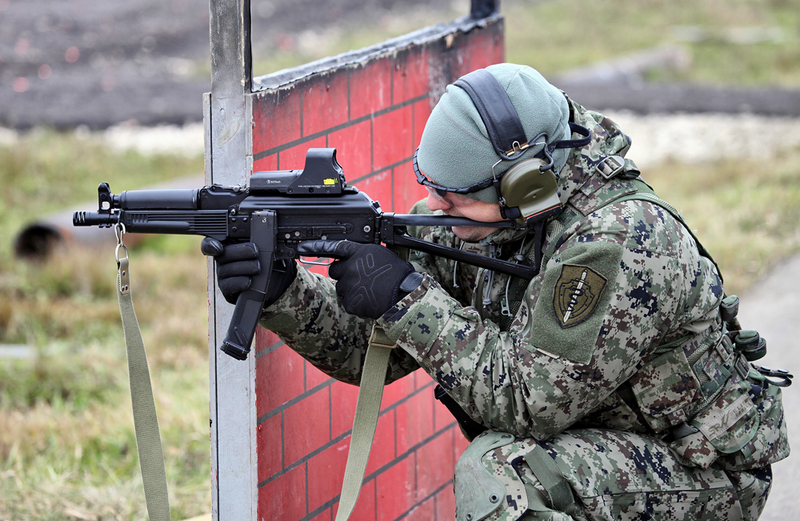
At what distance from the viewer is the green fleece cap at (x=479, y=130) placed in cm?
214

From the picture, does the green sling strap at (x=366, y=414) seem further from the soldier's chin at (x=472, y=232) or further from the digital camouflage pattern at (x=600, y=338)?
the soldier's chin at (x=472, y=232)

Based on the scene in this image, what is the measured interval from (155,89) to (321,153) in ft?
30.5

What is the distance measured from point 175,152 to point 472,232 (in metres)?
6.84

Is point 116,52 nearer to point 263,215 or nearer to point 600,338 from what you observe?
point 263,215

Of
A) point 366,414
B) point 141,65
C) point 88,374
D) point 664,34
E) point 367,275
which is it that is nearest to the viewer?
point 367,275

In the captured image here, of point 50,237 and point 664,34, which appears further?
point 664,34

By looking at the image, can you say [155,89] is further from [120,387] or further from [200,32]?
[120,387]

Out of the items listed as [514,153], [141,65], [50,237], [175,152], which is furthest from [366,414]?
[141,65]

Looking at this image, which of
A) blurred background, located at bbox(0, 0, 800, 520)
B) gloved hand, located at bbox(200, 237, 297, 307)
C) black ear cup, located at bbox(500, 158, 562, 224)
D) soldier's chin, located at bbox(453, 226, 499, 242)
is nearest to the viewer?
black ear cup, located at bbox(500, 158, 562, 224)

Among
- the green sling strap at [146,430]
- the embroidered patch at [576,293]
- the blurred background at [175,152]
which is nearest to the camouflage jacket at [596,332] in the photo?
the embroidered patch at [576,293]

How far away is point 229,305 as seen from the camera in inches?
91.3

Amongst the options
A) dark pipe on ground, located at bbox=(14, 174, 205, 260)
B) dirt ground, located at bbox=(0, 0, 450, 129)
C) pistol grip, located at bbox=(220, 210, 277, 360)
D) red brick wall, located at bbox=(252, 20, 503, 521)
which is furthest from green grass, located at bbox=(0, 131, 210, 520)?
dirt ground, located at bbox=(0, 0, 450, 129)

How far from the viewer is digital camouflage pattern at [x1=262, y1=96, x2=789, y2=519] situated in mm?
2123

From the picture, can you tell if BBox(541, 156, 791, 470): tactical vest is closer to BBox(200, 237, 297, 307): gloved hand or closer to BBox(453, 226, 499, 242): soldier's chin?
BBox(453, 226, 499, 242): soldier's chin
